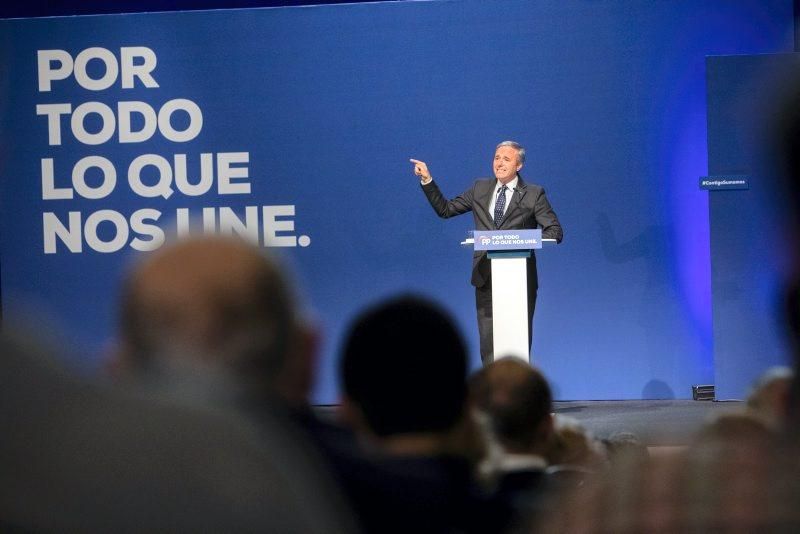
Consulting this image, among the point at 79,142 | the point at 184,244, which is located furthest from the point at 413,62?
the point at 184,244

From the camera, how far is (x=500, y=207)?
671cm

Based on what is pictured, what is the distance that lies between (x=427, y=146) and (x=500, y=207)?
4.25 ft

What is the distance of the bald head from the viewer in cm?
79

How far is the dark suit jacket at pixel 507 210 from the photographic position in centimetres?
657

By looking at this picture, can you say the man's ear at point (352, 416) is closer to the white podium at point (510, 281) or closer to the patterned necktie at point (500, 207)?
the white podium at point (510, 281)

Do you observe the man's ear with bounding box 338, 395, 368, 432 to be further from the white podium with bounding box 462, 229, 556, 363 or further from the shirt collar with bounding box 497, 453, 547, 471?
the white podium with bounding box 462, 229, 556, 363

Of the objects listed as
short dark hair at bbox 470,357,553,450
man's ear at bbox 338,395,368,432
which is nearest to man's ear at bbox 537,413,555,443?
short dark hair at bbox 470,357,553,450

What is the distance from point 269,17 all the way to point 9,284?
8.57 ft

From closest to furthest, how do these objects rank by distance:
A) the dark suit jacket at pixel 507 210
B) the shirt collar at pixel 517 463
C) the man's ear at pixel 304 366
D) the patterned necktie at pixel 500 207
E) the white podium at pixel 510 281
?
the man's ear at pixel 304 366 < the shirt collar at pixel 517 463 < the white podium at pixel 510 281 < the dark suit jacket at pixel 507 210 < the patterned necktie at pixel 500 207

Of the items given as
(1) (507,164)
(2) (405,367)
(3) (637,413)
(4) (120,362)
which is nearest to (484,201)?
(1) (507,164)

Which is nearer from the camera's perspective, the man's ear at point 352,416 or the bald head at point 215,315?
the bald head at point 215,315

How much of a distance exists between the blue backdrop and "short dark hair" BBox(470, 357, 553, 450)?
5.89 metres

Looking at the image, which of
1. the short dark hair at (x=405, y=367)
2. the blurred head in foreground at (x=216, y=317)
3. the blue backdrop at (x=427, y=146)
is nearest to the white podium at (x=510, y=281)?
the blue backdrop at (x=427, y=146)

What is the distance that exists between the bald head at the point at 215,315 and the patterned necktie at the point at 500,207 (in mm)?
5919
